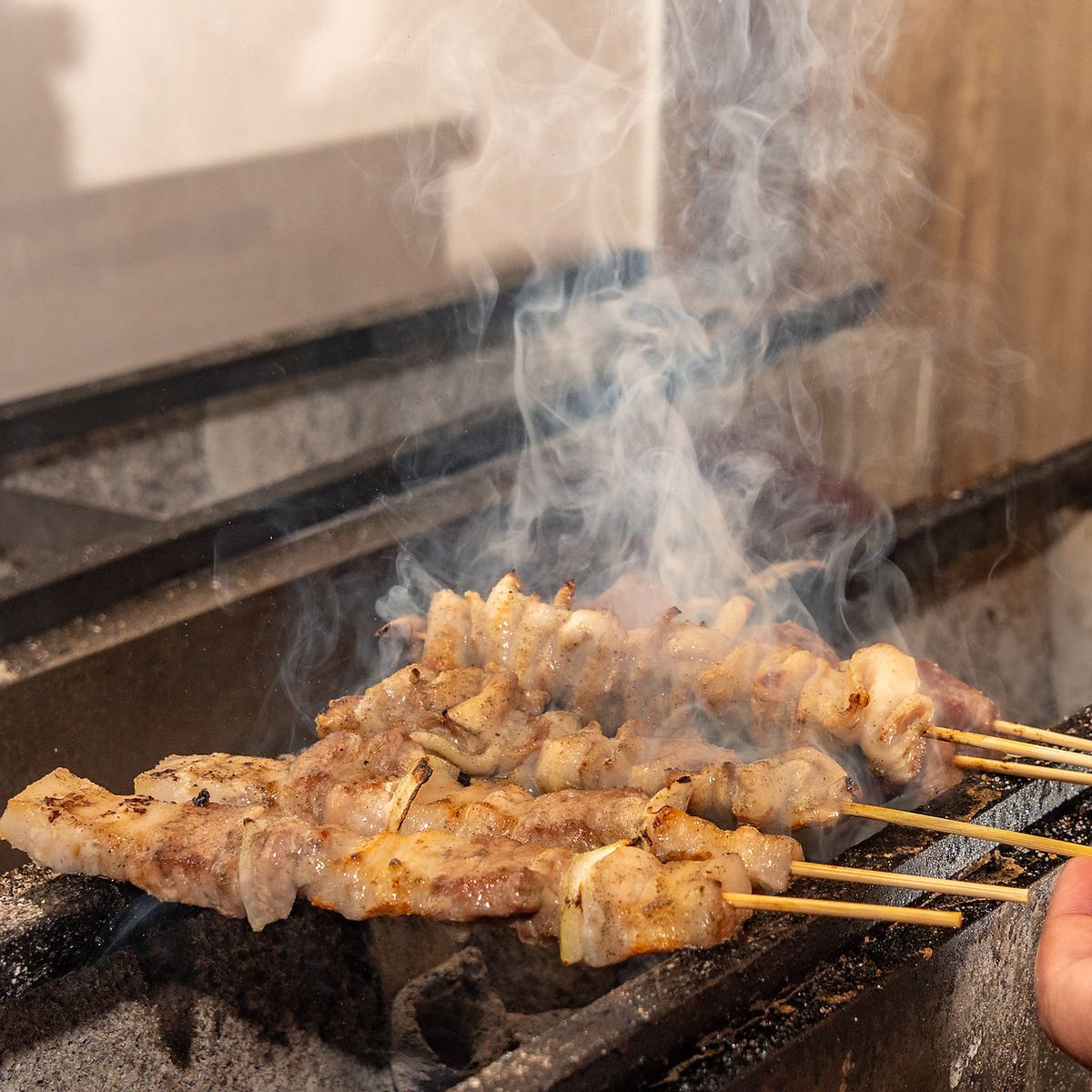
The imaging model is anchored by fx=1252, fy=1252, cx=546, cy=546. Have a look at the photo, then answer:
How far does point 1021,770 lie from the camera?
8.75 feet

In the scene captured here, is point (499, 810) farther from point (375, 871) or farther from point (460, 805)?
point (375, 871)

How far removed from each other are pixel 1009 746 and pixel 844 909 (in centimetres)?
76

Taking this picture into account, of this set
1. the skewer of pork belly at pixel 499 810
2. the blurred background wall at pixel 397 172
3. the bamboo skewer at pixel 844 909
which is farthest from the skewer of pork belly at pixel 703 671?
the blurred background wall at pixel 397 172

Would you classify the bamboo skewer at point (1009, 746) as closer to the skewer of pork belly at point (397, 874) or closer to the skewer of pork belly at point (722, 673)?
the skewer of pork belly at point (722, 673)

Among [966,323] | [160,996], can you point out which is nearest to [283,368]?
[160,996]

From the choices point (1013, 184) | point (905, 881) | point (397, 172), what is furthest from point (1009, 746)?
point (397, 172)

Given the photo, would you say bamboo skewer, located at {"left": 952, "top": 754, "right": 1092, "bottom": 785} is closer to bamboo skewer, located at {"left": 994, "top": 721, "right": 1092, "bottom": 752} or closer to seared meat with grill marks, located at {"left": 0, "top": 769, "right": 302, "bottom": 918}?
bamboo skewer, located at {"left": 994, "top": 721, "right": 1092, "bottom": 752}

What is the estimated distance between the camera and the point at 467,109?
8.43 m

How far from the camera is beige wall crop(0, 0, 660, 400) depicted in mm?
7711

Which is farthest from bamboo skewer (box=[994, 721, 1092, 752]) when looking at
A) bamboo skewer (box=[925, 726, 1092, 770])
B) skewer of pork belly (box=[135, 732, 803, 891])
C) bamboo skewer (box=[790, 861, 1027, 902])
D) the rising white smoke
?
the rising white smoke

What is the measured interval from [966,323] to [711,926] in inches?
288

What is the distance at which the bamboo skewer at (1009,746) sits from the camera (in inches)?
102

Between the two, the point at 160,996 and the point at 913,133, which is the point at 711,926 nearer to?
the point at 160,996

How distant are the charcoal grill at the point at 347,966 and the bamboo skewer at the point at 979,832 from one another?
6 centimetres
